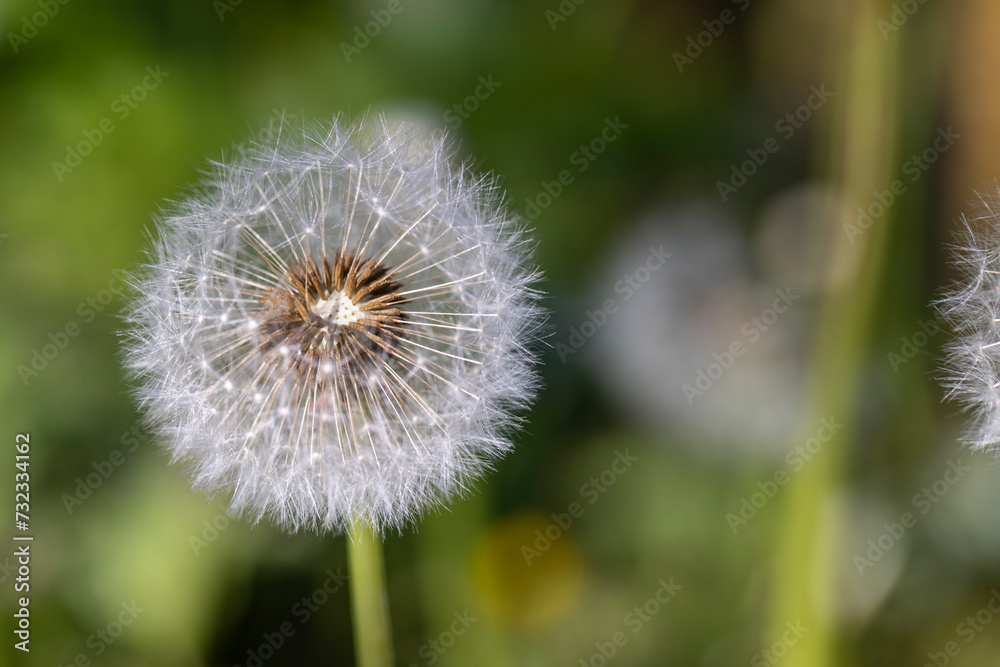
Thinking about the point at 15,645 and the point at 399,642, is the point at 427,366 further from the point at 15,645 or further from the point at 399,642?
the point at 15,645

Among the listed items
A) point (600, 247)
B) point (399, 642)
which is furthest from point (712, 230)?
point (399, 642)
